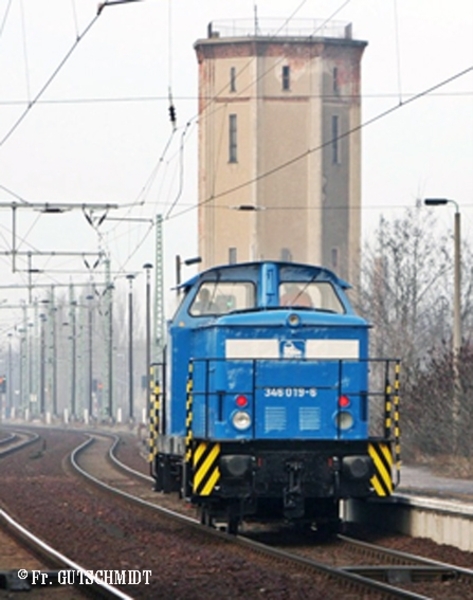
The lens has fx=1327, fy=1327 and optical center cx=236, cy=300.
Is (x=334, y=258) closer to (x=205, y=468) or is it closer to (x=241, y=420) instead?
(x=241, y=420)

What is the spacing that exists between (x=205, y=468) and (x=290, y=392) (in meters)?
1.43

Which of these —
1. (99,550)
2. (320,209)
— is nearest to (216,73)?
(320,209)

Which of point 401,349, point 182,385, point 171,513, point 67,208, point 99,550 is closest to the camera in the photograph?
point 99,550

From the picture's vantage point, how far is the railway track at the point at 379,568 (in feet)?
40.9

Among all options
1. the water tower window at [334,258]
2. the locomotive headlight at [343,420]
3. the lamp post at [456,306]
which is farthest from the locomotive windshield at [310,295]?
the water tower window at [334,258]

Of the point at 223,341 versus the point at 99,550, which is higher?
the point at 223,341

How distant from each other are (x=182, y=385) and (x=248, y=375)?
155 cm

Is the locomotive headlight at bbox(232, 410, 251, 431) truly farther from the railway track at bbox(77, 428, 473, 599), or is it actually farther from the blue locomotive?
the railway track at bbox(77, 428, 473, 599)

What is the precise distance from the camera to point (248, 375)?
16.6 metres

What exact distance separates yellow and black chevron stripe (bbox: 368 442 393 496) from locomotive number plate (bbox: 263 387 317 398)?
0.98 m

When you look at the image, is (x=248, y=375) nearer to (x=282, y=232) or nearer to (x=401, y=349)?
(x=401, y=349)

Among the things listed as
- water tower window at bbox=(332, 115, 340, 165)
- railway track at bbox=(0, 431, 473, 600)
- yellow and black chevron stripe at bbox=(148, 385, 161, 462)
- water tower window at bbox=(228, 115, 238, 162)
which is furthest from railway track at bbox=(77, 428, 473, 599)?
water tower window at bbox=(332, 115, 340, 165)

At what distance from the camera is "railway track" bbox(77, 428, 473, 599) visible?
12.5m

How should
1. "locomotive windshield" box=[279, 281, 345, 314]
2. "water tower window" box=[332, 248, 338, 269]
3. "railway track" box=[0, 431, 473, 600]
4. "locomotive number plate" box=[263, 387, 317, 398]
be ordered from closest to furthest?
"railway track" box=[0, 431, 473, 600] → "locomotive number plate" box=[263, 387, 317, 398] → "locomotive windshield" box=[279, 281, 345, 314] → "water tower window" box=[332, 248, 338, 269]
